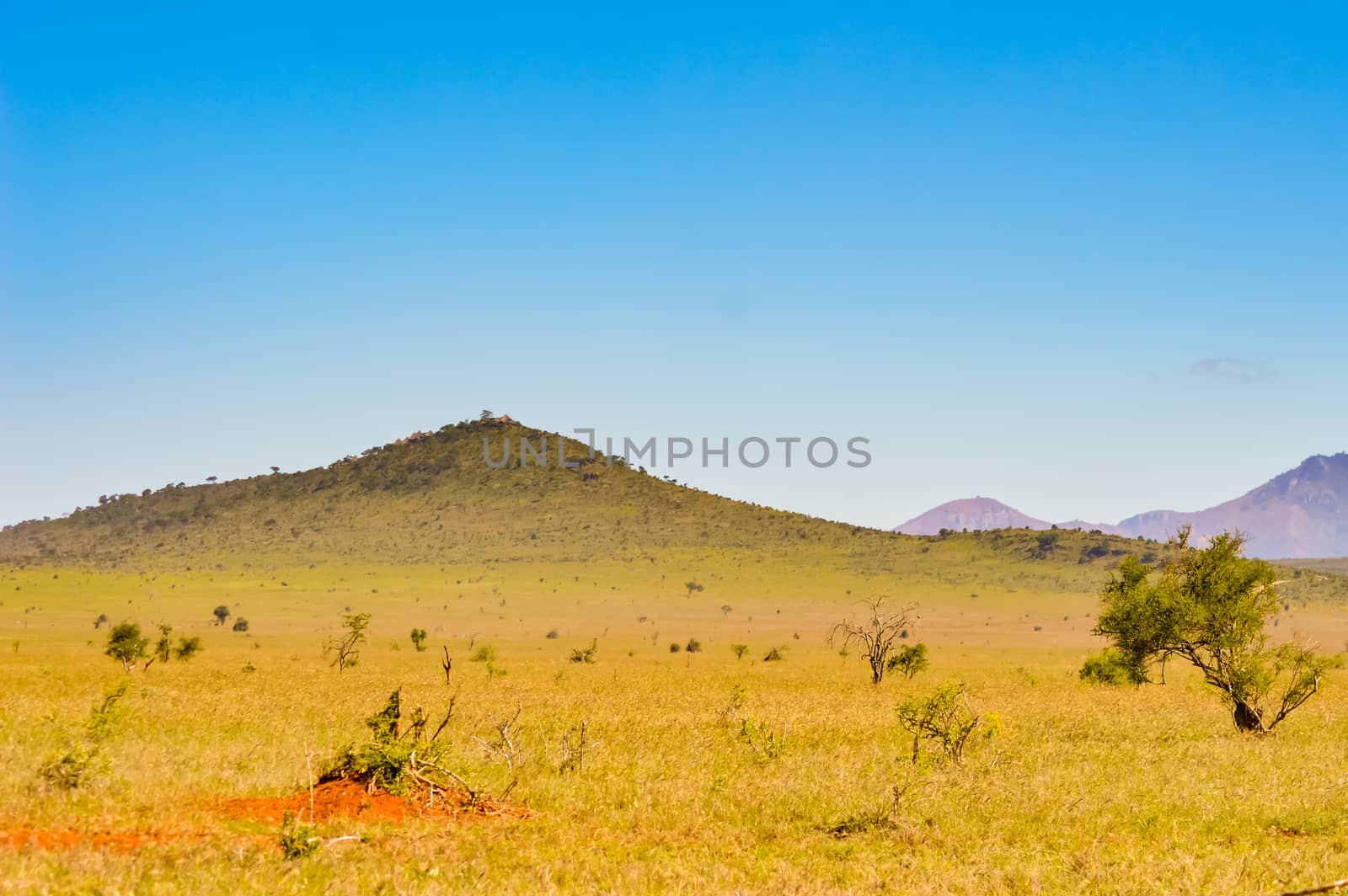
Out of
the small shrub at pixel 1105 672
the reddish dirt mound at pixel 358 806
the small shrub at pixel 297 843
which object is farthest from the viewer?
the small shrub at pixel 1105 672

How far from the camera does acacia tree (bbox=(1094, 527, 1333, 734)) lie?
84.3 feet

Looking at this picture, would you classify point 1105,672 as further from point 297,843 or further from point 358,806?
point 297,843

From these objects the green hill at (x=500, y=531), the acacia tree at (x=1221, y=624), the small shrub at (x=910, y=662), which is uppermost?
the green hill at (x=500, y=531)

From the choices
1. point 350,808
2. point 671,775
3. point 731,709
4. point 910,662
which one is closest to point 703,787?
point 671,775

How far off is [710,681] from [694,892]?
30.9 metres

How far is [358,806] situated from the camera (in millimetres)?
13734

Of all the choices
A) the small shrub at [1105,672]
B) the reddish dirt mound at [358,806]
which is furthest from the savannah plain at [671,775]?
the small shrub at [1105,672]

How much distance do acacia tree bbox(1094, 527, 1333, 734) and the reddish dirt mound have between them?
1874 centimetres

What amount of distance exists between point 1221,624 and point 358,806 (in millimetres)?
21812

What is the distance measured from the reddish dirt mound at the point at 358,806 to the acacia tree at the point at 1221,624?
18742 mm

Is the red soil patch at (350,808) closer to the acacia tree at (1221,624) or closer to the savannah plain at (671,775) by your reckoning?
the savannah plain at (671,775)

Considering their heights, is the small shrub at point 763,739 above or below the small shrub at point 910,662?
above

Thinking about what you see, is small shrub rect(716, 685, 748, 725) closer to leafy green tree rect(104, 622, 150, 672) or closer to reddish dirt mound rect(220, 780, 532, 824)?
reddish dirt mound rect(220, 780, 532, 824)

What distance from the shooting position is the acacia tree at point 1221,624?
2569cm
